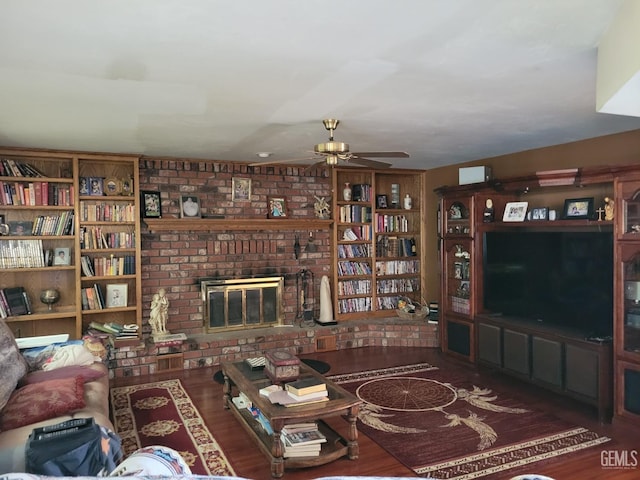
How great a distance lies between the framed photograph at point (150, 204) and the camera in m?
5.29

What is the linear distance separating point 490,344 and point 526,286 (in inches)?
26.7

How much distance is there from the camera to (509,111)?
11.1 ft

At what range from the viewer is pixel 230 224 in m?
5.58

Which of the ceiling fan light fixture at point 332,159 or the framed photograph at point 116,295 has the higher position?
the ceiling fan light fixture at point 332,159

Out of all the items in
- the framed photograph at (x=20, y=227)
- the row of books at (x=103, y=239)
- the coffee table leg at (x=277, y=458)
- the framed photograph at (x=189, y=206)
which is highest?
the framed photograph at (x=189, y=206)

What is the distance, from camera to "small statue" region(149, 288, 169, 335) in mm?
5148

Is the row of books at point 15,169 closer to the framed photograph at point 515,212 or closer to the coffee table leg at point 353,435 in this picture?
the coffee table leg at point 353,435

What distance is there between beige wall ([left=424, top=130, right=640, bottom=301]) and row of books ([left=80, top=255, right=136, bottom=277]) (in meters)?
3.90

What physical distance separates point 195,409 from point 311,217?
9.82 feet

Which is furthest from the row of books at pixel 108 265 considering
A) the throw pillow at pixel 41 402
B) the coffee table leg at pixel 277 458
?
the coffee table leg at pixel 277 458

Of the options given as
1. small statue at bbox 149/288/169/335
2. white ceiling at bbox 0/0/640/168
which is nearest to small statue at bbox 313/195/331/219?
white ceiling at bbox 0/0/640/168

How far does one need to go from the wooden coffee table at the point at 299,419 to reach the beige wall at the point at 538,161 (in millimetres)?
2943

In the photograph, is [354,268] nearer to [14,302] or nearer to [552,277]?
[552,277]

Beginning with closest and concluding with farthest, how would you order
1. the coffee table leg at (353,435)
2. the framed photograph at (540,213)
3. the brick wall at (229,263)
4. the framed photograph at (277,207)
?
the coffee table leg at (353,435), the framed photograph at (540,213), the brick wall at (229,263), the framed photograph at (277,207)
